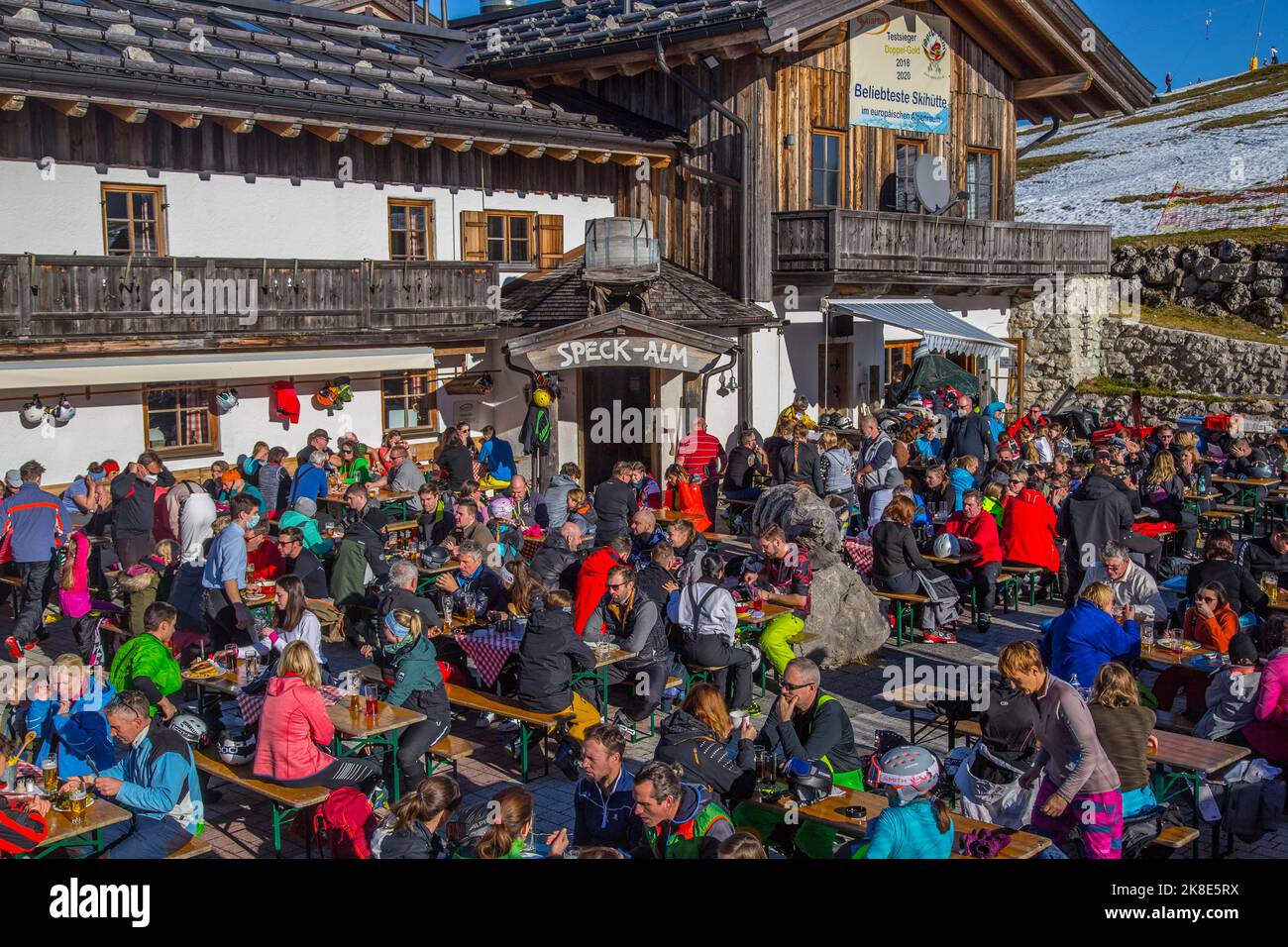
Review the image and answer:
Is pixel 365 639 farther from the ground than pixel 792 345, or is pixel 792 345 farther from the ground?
pixel 792 345

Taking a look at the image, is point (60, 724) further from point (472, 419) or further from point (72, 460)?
point (472, 419)

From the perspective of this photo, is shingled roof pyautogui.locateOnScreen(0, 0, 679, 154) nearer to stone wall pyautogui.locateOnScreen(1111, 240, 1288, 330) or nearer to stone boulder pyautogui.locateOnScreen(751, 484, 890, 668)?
stone boulder pyautogui.locateOnScreen(751, 484, 890, 668)

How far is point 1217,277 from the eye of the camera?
36125 millimetres

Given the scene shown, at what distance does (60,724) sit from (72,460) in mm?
10085

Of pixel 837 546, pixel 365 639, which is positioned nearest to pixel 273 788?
pixel 365 639

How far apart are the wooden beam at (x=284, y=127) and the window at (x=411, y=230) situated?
7.50 feet

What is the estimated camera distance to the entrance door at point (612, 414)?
23109mm

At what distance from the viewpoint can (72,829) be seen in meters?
7.65

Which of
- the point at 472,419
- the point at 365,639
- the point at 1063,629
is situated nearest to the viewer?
the point at 1063,629

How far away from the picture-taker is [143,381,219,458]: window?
61.6ft

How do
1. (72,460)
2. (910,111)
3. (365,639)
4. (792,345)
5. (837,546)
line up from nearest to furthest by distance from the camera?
(365,639) < (837,546) < (72,460) < (792,345) < (910,111)

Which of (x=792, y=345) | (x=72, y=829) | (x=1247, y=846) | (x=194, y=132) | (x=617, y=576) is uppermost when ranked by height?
(x=194, y=132)

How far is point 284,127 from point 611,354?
226 inches

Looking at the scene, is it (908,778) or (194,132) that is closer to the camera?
(908,778)
